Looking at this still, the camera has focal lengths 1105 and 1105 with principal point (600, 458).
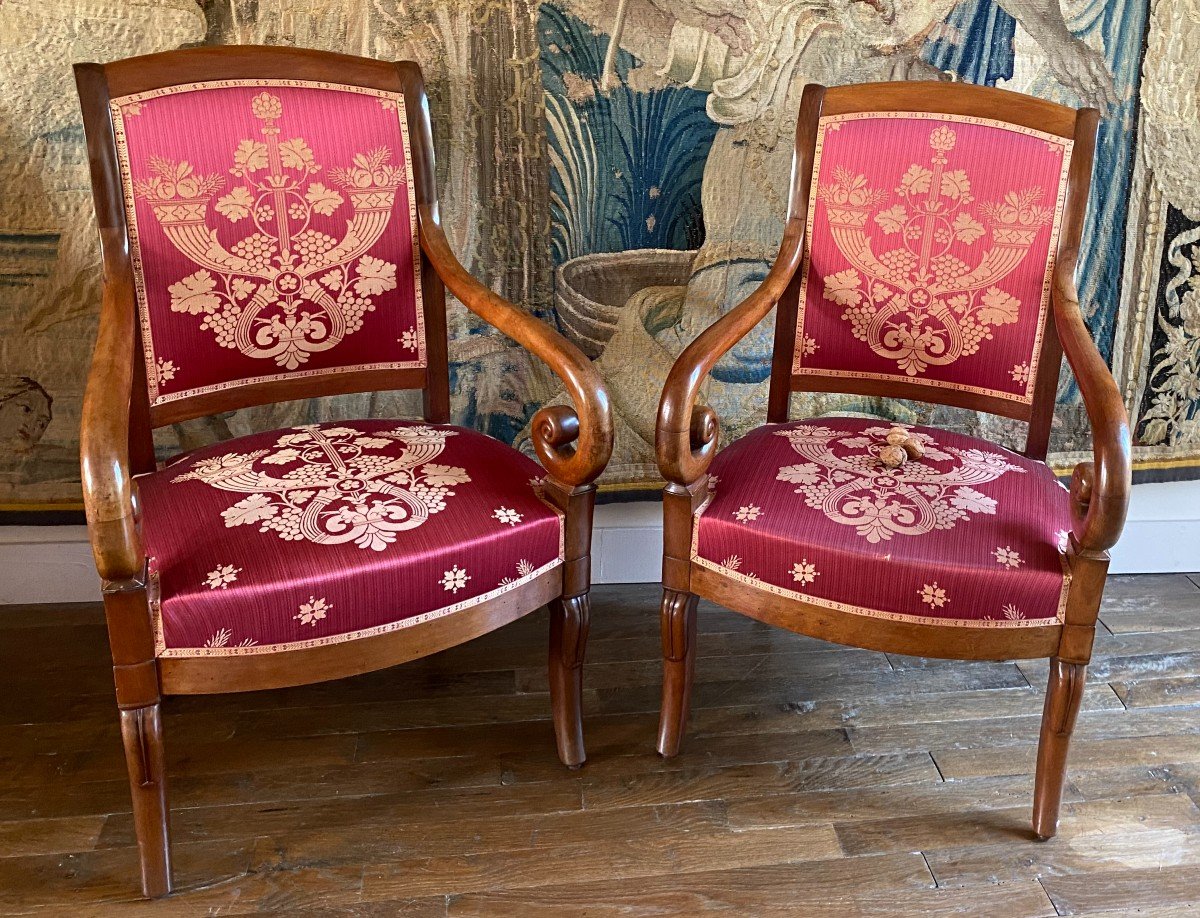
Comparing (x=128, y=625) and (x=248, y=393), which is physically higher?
(x=248, y=393)

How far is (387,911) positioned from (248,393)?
794 millimetres

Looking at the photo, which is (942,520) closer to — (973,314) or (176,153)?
(973,314)

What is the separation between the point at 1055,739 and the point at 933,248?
0.78 m

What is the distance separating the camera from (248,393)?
1.72 meters

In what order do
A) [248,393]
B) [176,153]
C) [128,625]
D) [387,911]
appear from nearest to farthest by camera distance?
[128,625] < [387,911] < [176,153] < [248,393]

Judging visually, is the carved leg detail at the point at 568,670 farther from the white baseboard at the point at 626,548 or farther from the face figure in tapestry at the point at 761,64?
the face figure in tapestry at the point at 761,64

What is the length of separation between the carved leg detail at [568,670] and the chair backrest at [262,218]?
0.49 m

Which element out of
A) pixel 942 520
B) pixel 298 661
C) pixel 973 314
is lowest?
pixel 298 661

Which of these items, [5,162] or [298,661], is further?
[5,162]

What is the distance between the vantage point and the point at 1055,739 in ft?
5.15

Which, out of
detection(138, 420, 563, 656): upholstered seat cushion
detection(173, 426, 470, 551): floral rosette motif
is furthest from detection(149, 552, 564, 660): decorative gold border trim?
detection(173, 426, 470, 551): floral rosette motif

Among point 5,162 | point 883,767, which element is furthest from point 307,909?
point 5,162

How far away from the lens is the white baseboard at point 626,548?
215 cm

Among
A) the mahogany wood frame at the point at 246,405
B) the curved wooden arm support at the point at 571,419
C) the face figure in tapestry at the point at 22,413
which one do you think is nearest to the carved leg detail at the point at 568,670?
the mahogany wood frame at the point at 246,405
